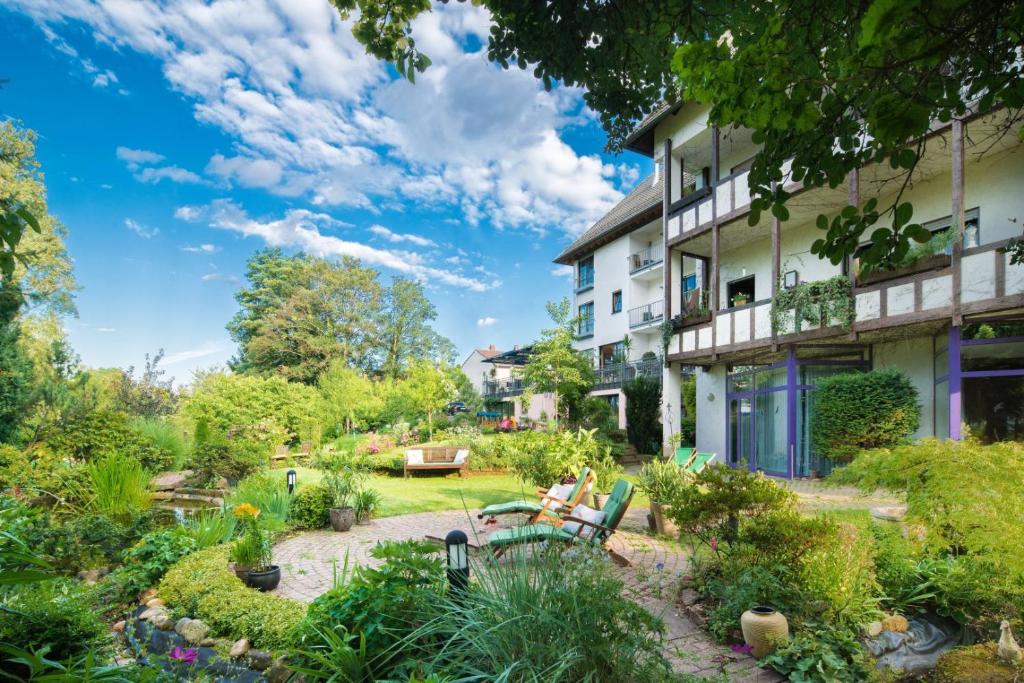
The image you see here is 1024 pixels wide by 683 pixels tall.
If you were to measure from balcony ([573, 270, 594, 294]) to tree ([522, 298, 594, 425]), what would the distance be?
5.80 metres

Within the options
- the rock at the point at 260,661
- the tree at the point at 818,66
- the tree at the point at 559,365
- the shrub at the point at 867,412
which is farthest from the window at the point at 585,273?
the rock at the point at 260,661

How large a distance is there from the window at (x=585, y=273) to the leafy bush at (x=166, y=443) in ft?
64.2

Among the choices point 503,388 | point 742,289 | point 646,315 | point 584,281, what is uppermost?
point 584,281

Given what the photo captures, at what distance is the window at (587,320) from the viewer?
87.7 ft

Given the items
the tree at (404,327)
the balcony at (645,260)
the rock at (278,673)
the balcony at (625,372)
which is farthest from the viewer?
the tree at (404,327)

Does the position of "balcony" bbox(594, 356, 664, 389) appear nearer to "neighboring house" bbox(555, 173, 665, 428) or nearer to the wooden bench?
"neighboring house" bbox(555, 173, 665, 428)

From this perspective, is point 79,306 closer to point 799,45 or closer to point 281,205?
point 281,205

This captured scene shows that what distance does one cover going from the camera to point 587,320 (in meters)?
27.0

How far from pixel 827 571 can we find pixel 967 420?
9.11 meters

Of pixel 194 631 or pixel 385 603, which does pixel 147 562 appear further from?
pixel 385 603

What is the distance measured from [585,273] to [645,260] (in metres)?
4.60

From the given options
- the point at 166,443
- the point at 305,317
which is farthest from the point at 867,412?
the point at 305,317

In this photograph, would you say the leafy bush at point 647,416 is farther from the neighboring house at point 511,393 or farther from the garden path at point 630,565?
the garden path at point 630,565

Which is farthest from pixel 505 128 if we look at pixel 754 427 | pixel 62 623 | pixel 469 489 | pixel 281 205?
pixel 281 205
